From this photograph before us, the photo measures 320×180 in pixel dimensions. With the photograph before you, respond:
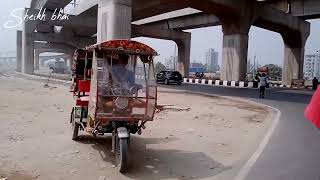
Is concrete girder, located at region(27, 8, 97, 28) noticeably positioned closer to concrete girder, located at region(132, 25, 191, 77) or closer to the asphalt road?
concrete girder, located at region(132, 25, 191, 77)

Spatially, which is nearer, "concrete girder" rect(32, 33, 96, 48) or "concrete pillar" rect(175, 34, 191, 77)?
"concrete pillar" rect(175, 34, 191, 77)

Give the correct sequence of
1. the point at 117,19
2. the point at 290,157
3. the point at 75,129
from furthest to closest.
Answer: the point at 117,19, the point at 75,129, the point at 290,157

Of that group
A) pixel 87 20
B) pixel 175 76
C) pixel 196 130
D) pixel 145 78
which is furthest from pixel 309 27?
pixel 145 78

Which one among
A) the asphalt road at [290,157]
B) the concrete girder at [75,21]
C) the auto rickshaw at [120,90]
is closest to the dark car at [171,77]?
the concrete girder at [75,21]

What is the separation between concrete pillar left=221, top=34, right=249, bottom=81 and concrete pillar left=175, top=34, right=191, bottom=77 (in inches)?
837

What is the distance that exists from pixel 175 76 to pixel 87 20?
47.2ft

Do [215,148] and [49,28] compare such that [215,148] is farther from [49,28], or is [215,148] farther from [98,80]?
[49,28]

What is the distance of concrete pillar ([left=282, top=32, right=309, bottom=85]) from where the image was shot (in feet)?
156

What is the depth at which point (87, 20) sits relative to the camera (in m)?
46.2

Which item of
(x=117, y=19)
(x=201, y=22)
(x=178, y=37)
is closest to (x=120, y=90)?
(x=117, y=19)

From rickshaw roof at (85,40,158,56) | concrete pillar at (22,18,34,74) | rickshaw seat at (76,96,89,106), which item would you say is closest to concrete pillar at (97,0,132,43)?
rickshaw seat at (76,96,89,106)

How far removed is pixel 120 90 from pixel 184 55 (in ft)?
179

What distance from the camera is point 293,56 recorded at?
48.4 metres

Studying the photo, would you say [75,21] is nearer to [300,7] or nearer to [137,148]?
[300,7]
